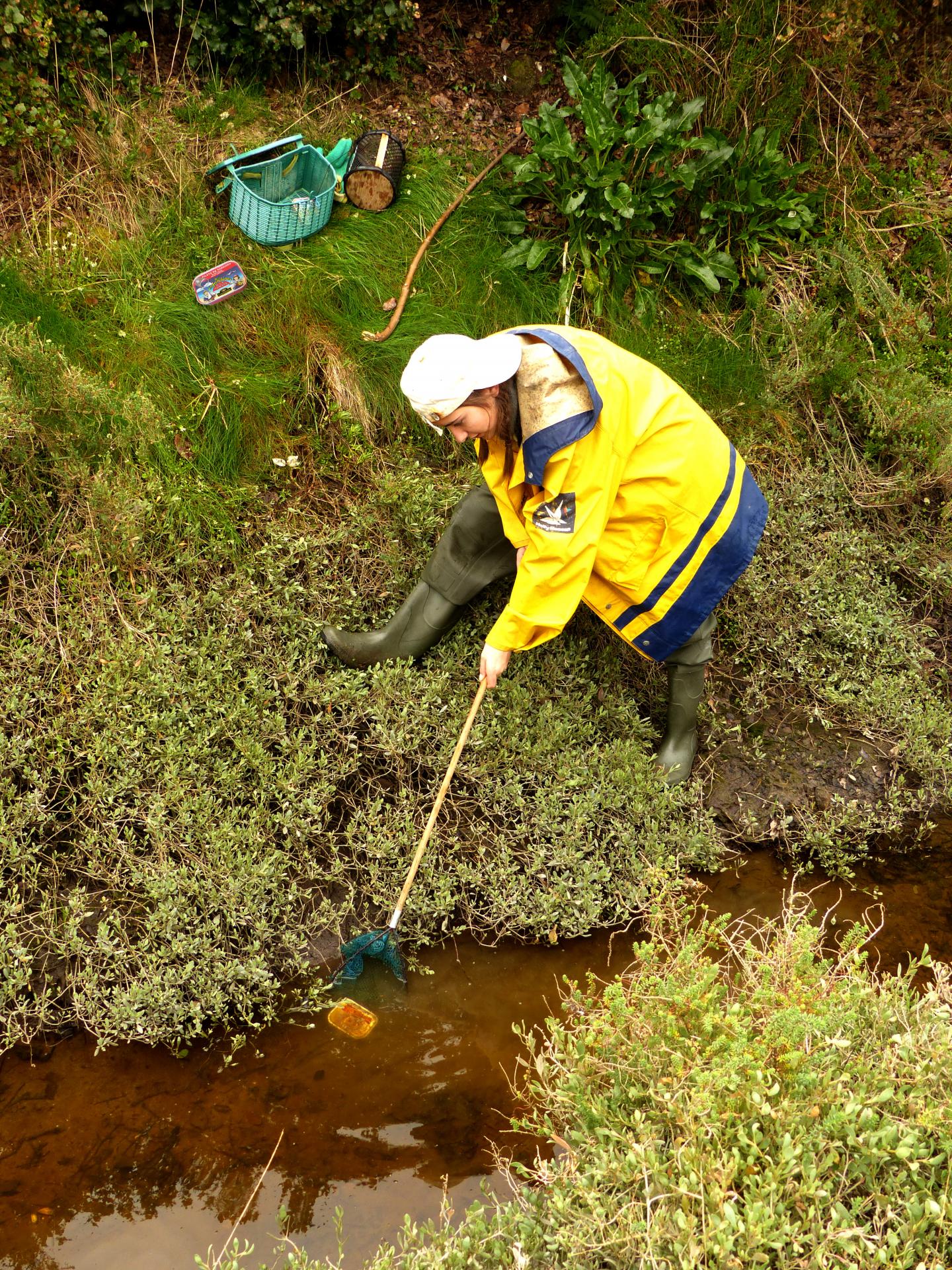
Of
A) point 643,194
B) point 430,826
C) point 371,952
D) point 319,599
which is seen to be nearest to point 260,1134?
point 371,952

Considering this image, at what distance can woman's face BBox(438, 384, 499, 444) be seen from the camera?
9.63ft

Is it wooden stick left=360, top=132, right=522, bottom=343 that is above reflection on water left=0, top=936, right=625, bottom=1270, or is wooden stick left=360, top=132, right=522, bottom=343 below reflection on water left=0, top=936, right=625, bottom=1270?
above

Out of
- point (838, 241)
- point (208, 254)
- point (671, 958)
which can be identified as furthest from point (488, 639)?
point (838, 241)

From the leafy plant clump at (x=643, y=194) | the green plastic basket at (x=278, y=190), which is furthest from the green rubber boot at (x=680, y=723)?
the green plastic basket at (x=278, y=190)

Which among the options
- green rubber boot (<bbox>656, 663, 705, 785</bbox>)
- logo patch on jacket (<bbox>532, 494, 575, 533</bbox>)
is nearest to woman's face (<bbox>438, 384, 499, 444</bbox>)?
logo patch on jacket (<bbox>532, 494, 575, 533</bbox>)

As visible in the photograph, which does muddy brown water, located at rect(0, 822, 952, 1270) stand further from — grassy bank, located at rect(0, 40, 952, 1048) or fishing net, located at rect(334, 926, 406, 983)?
grassy bank, located at rect(0, 40, 952, 1048)

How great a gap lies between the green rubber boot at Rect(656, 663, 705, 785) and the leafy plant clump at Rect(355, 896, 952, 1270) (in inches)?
47.3

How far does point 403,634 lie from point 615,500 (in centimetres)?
119

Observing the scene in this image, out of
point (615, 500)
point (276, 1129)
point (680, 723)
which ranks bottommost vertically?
point (276, 1129)

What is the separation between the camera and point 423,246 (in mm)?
4805

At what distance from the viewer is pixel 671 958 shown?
3.02 meters

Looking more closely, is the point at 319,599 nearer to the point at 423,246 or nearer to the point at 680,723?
the point at 680,723

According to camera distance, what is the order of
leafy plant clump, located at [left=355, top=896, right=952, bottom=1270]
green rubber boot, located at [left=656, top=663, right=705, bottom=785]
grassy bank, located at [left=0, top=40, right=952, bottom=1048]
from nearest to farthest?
1. leafy plant clump, located at [left=355, top=896, right=952, bottom=1270]
2. grassy bank, located at [left=0, top=40, right=952, bottom=1048]
3. green rubber boot, located at [left=656, top=663, right=705, bottom=785]

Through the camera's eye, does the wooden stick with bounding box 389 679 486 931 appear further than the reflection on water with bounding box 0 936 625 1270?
Yes
